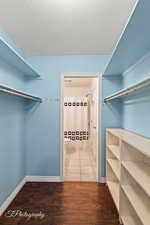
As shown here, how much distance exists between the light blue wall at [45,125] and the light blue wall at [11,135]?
0.17m

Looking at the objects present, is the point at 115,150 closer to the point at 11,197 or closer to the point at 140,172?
the point at 140,172

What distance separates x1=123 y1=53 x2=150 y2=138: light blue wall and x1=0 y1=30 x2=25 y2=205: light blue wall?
5.99 feet

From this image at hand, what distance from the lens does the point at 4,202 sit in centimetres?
217

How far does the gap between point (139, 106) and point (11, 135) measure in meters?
1.92

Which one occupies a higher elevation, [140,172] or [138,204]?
[140,172]

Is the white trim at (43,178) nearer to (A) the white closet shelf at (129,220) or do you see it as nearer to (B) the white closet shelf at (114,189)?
(B) the white closet shelf at (114,189)

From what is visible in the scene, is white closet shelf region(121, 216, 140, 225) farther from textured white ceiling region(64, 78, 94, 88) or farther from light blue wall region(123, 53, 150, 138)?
textured white ceiling region(64, 78, 94, 88)

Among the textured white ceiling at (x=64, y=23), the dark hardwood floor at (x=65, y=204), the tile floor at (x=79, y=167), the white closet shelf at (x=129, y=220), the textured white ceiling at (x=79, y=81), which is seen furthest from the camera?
the textured white ceiling at (x=79, y=81)

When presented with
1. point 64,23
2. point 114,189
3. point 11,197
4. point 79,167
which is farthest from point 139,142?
point 79,167

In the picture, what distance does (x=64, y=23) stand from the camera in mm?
2166

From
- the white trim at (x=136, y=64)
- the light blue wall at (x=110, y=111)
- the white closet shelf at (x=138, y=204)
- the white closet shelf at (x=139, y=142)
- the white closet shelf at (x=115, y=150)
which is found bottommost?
the white closet shelf at (x=138, y=204)

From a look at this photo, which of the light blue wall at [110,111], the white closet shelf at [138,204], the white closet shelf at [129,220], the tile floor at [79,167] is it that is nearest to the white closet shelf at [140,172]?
the white closet shelf at [138,204]

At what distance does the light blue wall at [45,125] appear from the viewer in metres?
3.06

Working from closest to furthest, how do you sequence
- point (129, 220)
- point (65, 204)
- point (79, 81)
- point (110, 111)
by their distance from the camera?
point (129, 220) < point (65, 204) < point (110, 111) < point (79, 81)
